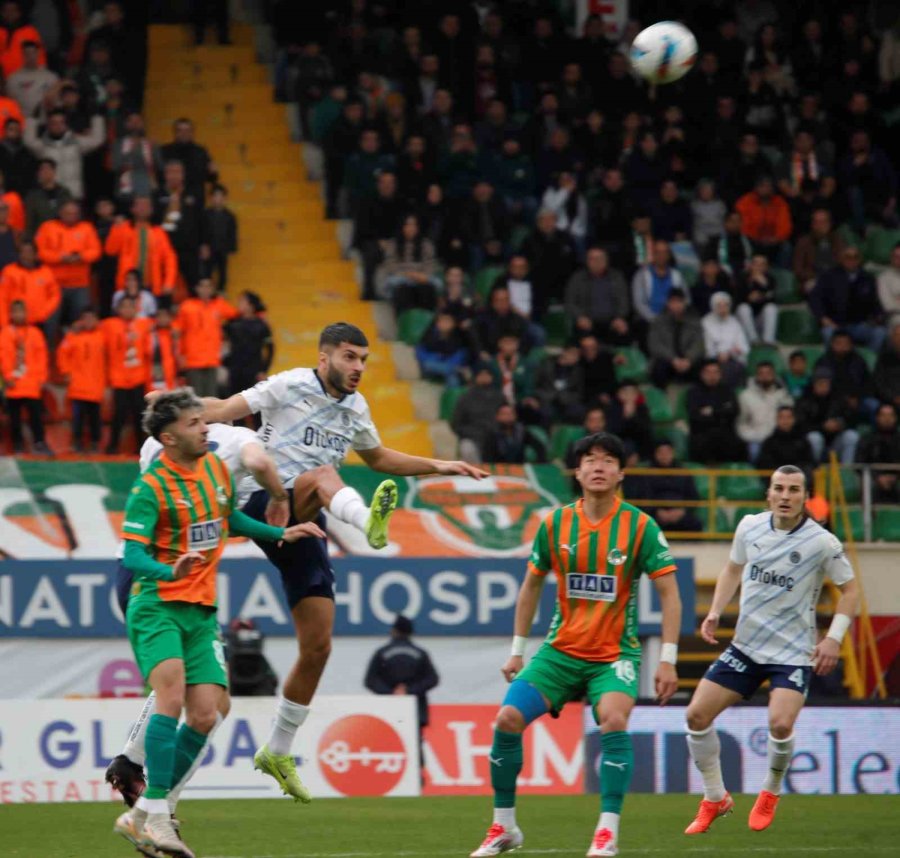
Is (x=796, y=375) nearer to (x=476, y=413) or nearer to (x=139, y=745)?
(x=476, y=413)

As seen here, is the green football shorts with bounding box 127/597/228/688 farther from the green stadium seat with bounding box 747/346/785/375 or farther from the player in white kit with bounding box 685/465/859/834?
the green stadium seat with bounding box 747/346/785/375

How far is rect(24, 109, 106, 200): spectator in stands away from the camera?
1944 cm

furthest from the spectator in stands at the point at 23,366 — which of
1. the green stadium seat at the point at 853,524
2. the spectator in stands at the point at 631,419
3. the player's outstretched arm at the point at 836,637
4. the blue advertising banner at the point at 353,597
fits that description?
the player's outstretched arm at the point at 836,637

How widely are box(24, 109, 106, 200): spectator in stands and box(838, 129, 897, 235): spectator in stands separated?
9041mm

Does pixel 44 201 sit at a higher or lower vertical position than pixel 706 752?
higher

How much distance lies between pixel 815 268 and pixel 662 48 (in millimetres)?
7182

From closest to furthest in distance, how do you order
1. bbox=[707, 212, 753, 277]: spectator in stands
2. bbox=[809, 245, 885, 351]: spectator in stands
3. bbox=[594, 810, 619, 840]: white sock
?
bbox=[594, 810, 619, 840]: white sock → bbox=[809, 245, 885, 351]: spectator in stands → bbox=[707, 212, 753, 277]: spectator in stands

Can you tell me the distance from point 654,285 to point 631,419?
2249mm

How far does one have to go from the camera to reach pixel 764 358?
20.8 meters

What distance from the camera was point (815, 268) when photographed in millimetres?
22031

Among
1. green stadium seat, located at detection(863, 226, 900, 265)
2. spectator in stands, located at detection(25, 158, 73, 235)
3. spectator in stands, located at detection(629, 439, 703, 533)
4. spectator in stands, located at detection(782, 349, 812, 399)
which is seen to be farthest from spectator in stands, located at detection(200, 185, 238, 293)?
green stadium seat, located at detection(863, 226, 900, 265)

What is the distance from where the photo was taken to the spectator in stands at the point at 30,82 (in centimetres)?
2003

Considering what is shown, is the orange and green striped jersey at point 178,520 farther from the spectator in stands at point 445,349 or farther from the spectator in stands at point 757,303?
the spectator in stands at point 757,303

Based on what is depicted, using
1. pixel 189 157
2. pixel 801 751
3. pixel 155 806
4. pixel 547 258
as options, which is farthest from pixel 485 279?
pixel 155 806
